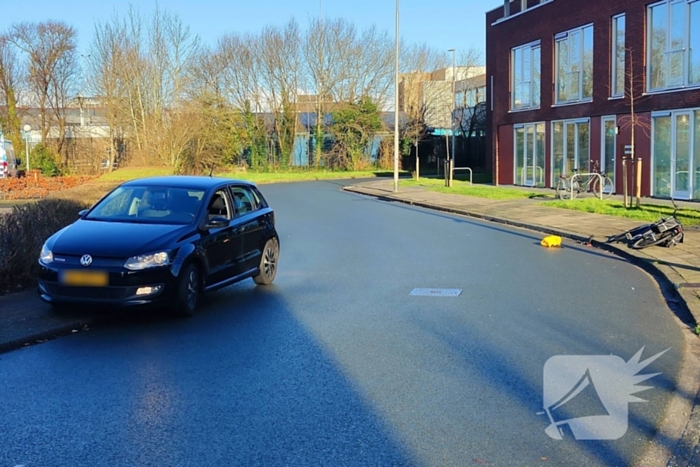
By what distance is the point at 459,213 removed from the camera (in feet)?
75.3

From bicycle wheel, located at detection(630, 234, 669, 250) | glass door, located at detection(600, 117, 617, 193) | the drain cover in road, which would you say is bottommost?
the drain cover in road

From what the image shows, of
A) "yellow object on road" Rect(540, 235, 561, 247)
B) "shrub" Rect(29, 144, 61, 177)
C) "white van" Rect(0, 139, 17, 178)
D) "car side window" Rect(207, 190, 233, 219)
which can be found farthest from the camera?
"shrub" Rect(29, 144, 61, 177)

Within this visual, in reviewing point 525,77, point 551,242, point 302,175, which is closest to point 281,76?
point 302,175

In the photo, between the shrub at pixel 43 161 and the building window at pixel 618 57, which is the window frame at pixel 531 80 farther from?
the shrub at pixel 43 161

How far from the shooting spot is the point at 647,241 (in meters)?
Answer: 13.7

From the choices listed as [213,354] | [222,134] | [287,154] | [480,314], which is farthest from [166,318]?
[287,154]

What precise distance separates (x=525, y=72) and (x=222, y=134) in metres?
25.2

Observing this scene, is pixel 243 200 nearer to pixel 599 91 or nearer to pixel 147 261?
pixel 147 261

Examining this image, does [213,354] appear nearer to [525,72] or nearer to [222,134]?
[525,72]

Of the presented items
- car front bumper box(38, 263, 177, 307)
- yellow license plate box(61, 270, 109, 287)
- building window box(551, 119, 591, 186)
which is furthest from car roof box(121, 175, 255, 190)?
building window box(551, 119, 591, 186)

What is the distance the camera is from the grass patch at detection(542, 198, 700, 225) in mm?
17984

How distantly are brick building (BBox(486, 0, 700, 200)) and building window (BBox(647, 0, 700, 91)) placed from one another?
0.10 ft

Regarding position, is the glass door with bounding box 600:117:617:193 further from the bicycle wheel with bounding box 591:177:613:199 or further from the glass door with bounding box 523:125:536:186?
the glass door with bounding box 523:125:536:186

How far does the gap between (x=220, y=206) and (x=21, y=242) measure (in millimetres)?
2526
